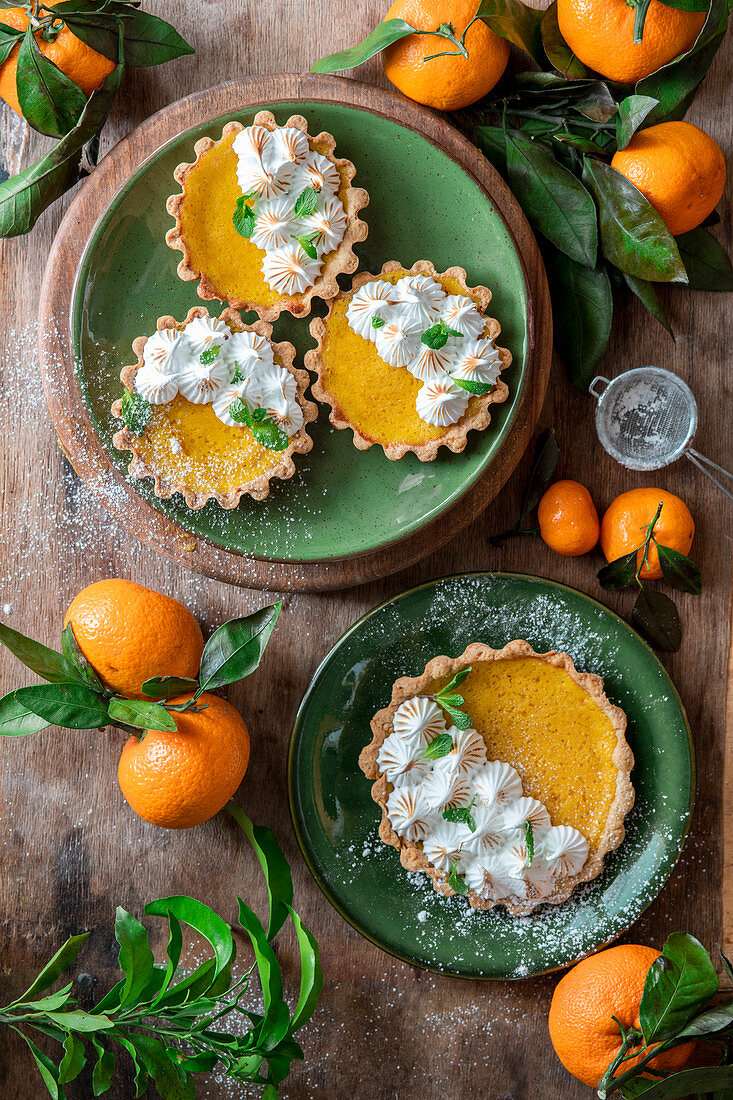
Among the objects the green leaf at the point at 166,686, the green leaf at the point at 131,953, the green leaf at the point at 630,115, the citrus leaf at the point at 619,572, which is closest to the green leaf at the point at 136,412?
the green leaf at the point at 166,686

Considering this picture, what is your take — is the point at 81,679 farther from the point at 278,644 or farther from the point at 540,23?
the point at 540,23

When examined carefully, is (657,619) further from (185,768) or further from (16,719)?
(16,719)

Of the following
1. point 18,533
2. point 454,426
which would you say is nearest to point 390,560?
point 454,426

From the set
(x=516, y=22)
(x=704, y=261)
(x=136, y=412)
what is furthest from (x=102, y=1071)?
(x=516, y=22)

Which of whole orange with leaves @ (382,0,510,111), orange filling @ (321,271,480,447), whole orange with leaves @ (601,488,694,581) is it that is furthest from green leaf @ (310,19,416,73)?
whole orange with leaves @ (601,488,694,581)

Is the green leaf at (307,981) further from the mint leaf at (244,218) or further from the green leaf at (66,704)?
the mint leaf at (244,218)

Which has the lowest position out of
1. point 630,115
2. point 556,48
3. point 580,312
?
point 580,312
